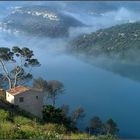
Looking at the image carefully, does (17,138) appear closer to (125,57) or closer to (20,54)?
(20,54)

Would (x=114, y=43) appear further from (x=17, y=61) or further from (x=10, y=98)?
(x=10, y=98)

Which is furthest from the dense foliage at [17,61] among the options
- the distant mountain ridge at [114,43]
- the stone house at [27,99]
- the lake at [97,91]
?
the distant mountain ridge at [114,43]

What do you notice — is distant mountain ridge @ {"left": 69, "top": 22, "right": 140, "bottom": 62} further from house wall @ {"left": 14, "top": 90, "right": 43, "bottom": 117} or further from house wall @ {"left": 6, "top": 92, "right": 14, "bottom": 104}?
house wall @ {"left": 6, "top": 92, "right": 14, "bottom": 104}

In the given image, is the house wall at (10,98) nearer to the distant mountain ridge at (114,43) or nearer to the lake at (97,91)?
the lake at (97,91)

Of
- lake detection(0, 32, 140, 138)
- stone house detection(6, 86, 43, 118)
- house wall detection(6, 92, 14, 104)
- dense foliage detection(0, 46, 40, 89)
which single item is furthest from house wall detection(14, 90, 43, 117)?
lake detection(0, 32, 140, 138)

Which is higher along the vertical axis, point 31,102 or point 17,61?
point 17,61

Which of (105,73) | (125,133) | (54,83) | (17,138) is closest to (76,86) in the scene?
(105,73)

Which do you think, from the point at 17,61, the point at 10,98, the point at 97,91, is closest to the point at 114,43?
the point at 97,91
